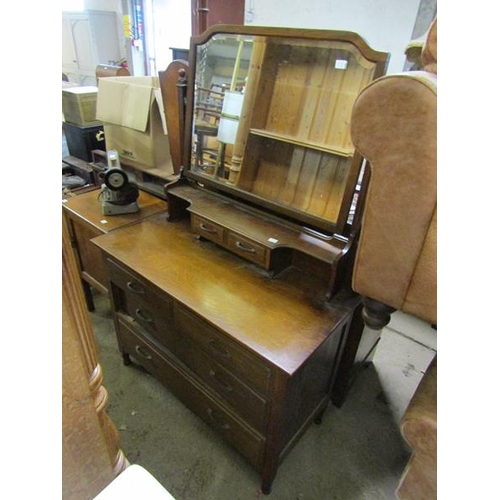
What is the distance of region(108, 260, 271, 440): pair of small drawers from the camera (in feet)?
3.29

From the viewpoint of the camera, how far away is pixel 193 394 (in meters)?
1.30

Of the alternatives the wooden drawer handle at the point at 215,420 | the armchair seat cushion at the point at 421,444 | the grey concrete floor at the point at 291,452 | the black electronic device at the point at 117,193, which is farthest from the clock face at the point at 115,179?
the armchair seat cushion at the point at 421,444

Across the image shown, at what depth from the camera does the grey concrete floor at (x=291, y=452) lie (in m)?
1.24

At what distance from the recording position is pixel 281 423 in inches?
40.4

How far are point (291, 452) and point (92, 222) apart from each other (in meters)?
1.33

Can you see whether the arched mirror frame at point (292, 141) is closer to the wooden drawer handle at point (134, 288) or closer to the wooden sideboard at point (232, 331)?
the wooden sideboard at point (232, 331)

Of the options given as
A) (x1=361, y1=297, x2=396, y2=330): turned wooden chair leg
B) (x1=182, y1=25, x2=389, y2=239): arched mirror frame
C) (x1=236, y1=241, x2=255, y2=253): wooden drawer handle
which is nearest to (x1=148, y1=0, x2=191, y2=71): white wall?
(x1=182, y1=25, x2=389, y2=239): arched mirror frame

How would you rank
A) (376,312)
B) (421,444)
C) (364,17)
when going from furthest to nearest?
(364,17)
(376,312)
(421,444)

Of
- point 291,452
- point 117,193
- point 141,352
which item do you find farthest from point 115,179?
point 291,452

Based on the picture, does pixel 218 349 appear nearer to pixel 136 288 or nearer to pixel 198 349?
pixel 198 349

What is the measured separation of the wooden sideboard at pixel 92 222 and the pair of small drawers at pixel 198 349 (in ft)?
0.90

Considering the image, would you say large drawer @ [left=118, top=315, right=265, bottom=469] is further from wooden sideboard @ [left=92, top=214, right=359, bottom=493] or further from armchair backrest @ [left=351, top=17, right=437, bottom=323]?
armchair backrest @ [left=351, top=17, right=437, bottom=323]
